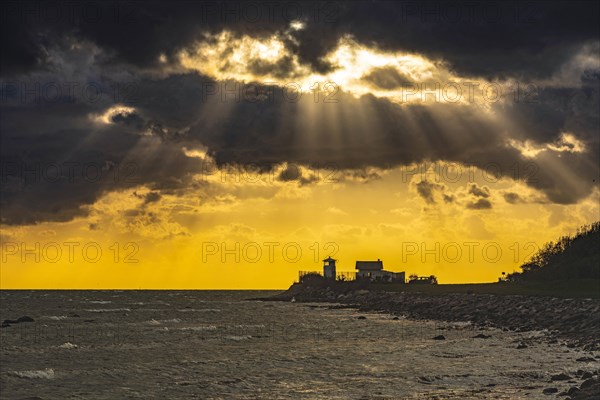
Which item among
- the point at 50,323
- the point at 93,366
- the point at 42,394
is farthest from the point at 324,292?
the point at 42,394

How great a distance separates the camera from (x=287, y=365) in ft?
140

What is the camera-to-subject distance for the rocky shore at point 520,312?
158ft

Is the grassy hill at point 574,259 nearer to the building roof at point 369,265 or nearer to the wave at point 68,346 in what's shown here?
the building roof at point 369,265

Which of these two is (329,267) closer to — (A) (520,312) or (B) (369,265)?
(B) (369,265)

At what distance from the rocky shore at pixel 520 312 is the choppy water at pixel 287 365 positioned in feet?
A: 7.19

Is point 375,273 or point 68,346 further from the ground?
point 375,273

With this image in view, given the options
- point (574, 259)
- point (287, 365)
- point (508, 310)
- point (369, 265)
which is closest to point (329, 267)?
point (369, 265)

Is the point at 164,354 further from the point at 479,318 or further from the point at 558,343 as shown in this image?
the point at 479,318

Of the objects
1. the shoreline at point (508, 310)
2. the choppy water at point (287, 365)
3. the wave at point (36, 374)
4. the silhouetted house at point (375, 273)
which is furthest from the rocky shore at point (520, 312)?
the silhouetted house at point (375, 273)

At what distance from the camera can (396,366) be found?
134 feet

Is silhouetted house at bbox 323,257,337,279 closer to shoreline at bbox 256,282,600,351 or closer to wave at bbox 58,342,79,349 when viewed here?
shoreline at bbox 256,282,600,351

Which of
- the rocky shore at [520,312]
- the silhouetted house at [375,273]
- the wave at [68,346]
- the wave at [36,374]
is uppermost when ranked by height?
the silhouetted house at [375,273]

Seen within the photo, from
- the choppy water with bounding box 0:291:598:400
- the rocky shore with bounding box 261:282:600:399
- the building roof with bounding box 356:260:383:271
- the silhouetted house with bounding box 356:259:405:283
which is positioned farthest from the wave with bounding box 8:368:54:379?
the building roof with bounding box 356:260:383:271

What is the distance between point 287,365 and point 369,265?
140 m
